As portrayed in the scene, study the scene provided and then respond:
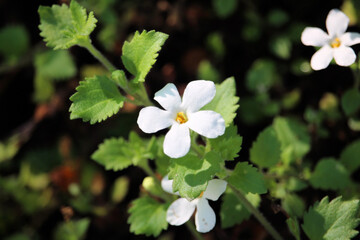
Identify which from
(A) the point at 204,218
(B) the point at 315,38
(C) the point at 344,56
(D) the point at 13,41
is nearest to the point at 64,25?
(A) the point at 204,218

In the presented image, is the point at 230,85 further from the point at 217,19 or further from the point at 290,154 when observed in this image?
the point at 217,19

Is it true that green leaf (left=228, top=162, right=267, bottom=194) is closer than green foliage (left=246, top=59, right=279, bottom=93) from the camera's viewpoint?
Yes

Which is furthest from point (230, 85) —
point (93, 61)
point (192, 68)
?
point (93, 61)

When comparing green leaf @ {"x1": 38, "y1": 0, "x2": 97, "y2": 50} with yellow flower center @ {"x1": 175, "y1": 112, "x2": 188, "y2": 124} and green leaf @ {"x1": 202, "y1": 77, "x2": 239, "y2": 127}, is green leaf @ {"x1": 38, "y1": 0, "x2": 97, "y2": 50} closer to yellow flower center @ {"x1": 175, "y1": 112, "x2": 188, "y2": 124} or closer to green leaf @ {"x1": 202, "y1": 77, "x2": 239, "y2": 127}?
yellow flower center @ {"x1": 175, "y1": 112, "x2": 188, "y2": 124}

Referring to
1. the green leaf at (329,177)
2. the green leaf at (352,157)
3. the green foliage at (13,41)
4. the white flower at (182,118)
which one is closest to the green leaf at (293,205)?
the green leaf at (329,177)

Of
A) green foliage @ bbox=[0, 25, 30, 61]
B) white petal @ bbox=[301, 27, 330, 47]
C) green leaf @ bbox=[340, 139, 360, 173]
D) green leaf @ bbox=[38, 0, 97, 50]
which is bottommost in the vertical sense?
green leaf @ bbox=[340, 139, 360, 173]

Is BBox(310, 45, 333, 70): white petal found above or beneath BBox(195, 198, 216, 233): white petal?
above

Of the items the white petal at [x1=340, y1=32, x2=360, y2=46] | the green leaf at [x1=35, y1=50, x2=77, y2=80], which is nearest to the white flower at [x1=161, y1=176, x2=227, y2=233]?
the white petal at [x1=340, y1=32, x2=360, y2=46]

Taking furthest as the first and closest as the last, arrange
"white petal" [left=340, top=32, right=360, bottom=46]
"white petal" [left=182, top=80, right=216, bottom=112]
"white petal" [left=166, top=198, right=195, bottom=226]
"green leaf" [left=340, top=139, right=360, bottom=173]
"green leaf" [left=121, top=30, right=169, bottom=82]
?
"green leaf" [left=340, top=139, right=360, bottom=173] → "white petal" [left=340, top=32, right=360, bottom=46] → "white petal" [left=166, top=198, right=195, bottom=226] → "green leaf" [left=121, top=30, right=169, bottom=82] → "white petal" [left=182, top=80, right=216, bottom=112]
